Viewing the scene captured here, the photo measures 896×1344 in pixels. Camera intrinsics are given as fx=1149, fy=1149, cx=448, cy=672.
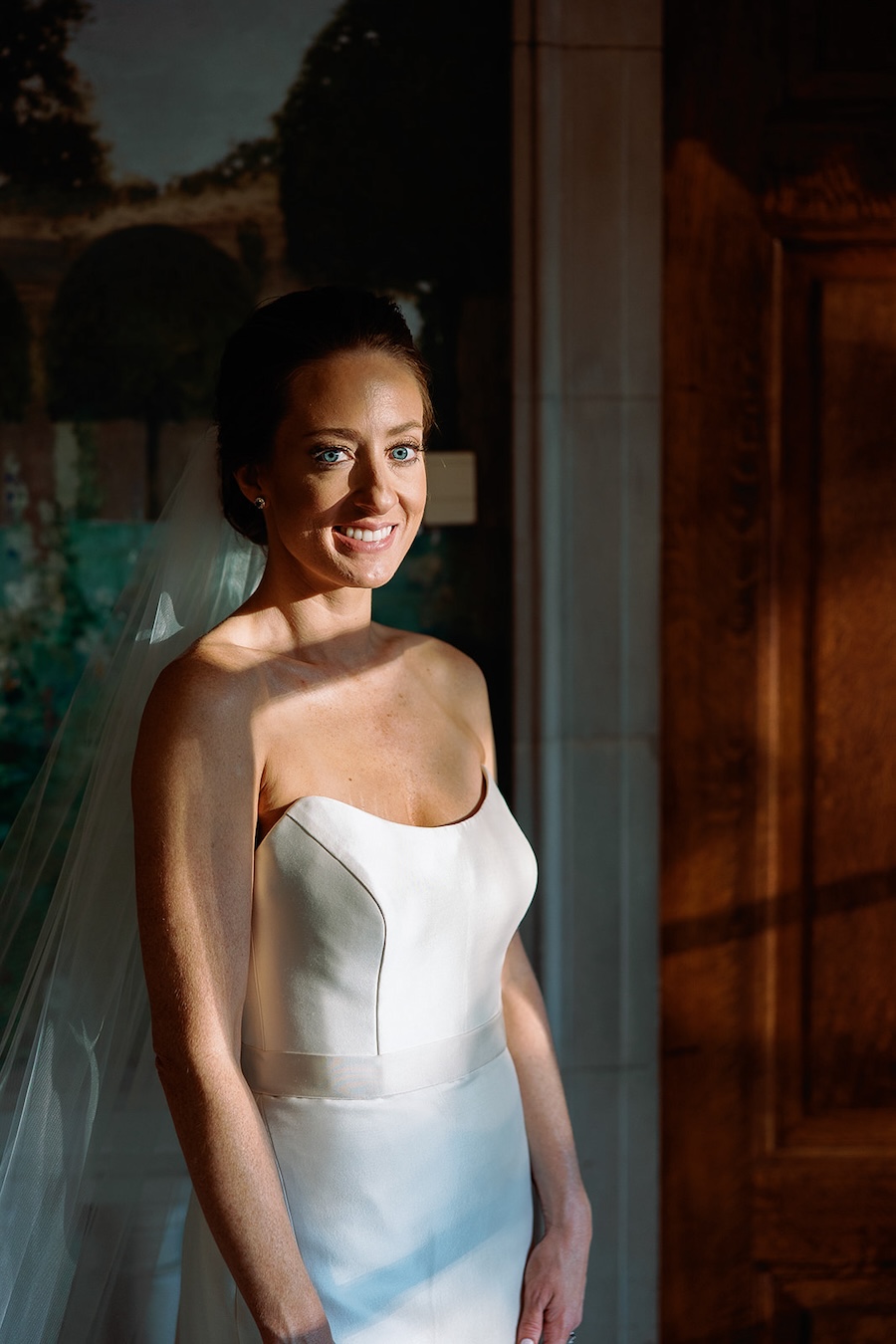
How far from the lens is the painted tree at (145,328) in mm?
1954

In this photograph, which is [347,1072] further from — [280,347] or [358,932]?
[280,347]

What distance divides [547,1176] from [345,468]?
981mm

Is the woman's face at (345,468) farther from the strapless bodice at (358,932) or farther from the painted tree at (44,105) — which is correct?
the painted tree at (44,105)

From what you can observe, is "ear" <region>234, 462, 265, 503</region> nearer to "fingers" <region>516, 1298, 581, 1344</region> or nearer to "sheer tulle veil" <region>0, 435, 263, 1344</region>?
"sheer tulle veil" <region>0, 435, 263, 1344</region>

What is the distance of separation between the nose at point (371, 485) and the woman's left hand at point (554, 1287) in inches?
38.3

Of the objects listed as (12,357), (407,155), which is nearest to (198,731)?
(12,357)

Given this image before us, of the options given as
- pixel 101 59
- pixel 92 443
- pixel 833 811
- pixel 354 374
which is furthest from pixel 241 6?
pixel 833 811

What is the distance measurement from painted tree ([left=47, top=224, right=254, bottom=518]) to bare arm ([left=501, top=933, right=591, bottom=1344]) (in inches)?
41.2

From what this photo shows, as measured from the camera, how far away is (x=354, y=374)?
133 cm

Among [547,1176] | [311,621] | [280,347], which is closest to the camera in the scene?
[280,347]

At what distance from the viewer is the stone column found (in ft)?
6.42

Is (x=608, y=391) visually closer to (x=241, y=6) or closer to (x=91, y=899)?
(x=241, y=6)

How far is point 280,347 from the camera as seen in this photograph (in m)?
1.32

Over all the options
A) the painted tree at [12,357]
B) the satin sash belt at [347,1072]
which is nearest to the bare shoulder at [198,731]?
the satin sash belt at [347,1072]
